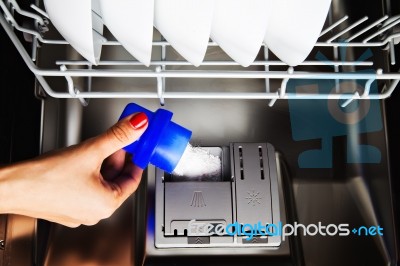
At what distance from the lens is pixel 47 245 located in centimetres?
75

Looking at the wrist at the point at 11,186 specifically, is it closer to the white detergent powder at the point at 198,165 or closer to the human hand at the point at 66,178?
the human hand at the point at 66,178

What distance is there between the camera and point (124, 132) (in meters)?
0.56

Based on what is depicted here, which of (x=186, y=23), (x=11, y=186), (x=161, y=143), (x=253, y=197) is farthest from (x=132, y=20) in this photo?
(x=253, y=197)

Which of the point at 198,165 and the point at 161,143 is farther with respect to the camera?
the point at 198,165

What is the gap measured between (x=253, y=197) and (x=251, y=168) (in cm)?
5

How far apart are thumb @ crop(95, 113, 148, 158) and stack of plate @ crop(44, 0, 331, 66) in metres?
0.08

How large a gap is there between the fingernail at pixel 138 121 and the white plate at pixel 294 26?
0.20 metres

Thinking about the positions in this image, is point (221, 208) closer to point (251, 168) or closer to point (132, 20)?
point (251, 168)

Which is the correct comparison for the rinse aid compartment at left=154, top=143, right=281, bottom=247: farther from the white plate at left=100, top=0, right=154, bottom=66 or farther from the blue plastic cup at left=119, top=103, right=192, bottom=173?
the white plate at left=100, top=0, right=154, bottom=66

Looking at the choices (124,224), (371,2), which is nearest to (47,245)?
(124,224)

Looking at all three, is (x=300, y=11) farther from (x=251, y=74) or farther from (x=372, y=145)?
(x=372, y=145)

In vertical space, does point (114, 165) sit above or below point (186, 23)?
below

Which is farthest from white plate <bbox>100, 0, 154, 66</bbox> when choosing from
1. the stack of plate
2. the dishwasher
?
the dishwasher

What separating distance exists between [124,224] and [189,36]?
398 mm
